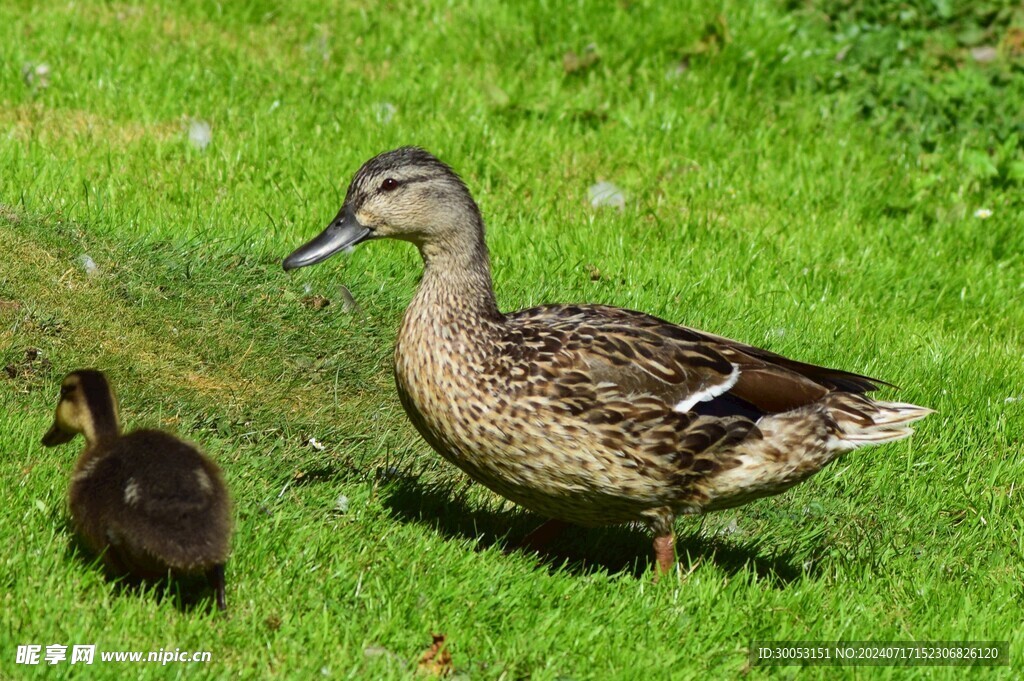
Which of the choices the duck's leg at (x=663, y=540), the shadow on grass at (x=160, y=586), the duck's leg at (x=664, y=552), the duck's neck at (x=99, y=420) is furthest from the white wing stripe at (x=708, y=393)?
the duck's neck at (x=99, y=420)

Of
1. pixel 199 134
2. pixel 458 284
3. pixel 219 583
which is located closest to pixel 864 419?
pixel 458 284

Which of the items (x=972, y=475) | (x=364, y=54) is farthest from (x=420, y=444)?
(x=364, y=54)

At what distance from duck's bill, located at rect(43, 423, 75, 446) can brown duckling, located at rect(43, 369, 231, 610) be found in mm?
206

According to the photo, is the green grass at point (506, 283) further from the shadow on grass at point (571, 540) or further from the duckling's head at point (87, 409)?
the duckling's head at point (87, 409)

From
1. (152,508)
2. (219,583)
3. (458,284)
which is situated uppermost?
(458,284)

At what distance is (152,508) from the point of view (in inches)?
154

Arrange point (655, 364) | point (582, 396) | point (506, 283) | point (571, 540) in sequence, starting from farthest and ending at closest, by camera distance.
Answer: point (506, 283)
point (571, 540)
point (655, 364)
point (582, 396)

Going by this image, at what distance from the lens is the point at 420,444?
5488 millimetres

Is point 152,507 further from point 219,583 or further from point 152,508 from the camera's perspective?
point 219,583

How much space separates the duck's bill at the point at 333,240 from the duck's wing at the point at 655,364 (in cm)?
66

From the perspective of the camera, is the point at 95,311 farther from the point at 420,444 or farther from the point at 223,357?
the point at 420,444

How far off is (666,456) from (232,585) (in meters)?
1.58

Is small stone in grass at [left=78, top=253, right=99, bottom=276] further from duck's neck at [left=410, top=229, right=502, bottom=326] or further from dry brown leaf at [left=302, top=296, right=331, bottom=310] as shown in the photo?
duck's neck at [left=410, top=229, right=502, bottom=326]

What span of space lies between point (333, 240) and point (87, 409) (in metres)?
1.10
